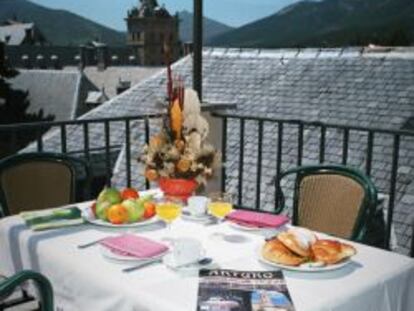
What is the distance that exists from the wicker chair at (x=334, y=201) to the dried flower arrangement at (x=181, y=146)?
557mm

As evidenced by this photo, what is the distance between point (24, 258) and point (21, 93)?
29900mm

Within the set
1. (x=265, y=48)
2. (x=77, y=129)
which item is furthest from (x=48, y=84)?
(x=265, y=48)

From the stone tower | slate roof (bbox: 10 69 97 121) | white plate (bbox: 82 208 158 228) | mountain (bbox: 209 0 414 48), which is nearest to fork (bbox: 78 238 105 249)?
white plate (bbox: 82 208 158 228)

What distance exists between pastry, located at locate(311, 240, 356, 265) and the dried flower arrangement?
0.62 meters

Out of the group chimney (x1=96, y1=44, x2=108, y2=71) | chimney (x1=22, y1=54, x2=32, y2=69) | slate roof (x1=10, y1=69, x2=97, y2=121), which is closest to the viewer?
slate roof (x1=10, y1=69, x2=97, y2=121)

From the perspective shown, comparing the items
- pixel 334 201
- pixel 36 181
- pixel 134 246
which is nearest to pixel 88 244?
pixel 134 246

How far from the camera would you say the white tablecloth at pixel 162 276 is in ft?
4.65

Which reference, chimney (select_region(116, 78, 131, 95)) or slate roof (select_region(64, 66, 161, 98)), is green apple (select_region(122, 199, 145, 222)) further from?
slate roof (select_region(64, 66, 161, 98))

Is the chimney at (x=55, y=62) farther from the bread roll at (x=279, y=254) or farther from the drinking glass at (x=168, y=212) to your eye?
the bread roll at (x=279, y=254)

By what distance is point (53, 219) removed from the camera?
2010 mm

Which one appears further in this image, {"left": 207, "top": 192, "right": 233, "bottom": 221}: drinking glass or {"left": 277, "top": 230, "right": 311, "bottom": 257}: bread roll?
{"left": 207, "top": 192, "right": 233, "bottom": 221}: drinking glass

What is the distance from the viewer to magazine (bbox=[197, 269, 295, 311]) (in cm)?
134

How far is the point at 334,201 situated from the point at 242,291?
1.08m

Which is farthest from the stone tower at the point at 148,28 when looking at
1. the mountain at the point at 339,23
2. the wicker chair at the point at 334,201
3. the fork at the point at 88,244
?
the fork at the point at 88,244
